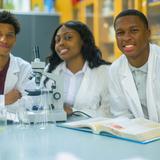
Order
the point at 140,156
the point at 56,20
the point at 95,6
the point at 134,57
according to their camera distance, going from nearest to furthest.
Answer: the point at 140,156, the point at 134,57, the point at 95,6, the point at 56,20

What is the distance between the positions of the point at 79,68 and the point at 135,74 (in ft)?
1.51

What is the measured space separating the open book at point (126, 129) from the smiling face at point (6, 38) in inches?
33.7

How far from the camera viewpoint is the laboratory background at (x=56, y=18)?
330cm

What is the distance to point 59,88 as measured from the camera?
1.71 meters

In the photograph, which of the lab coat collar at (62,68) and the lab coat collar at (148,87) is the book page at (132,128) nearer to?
the lab coat collar at (148,87)

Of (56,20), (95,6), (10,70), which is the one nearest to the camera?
(10,70)

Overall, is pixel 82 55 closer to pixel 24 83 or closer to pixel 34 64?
pixel 24 83

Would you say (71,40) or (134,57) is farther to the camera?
(71,40)

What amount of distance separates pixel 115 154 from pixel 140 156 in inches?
3.2

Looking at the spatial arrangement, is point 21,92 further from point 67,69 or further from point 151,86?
point 151,86

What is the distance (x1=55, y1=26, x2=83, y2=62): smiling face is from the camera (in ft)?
7.00

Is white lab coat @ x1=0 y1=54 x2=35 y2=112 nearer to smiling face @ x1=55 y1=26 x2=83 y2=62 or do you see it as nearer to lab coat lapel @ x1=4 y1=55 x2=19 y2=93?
lab coat lapel @ x1=4 y1=55 x2=19 y2=93

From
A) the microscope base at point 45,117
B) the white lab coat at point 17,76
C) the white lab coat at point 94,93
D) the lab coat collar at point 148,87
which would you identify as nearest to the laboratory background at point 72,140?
the microscope base at point 45,117

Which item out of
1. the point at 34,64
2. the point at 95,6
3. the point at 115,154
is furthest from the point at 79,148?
the point at 95,6
